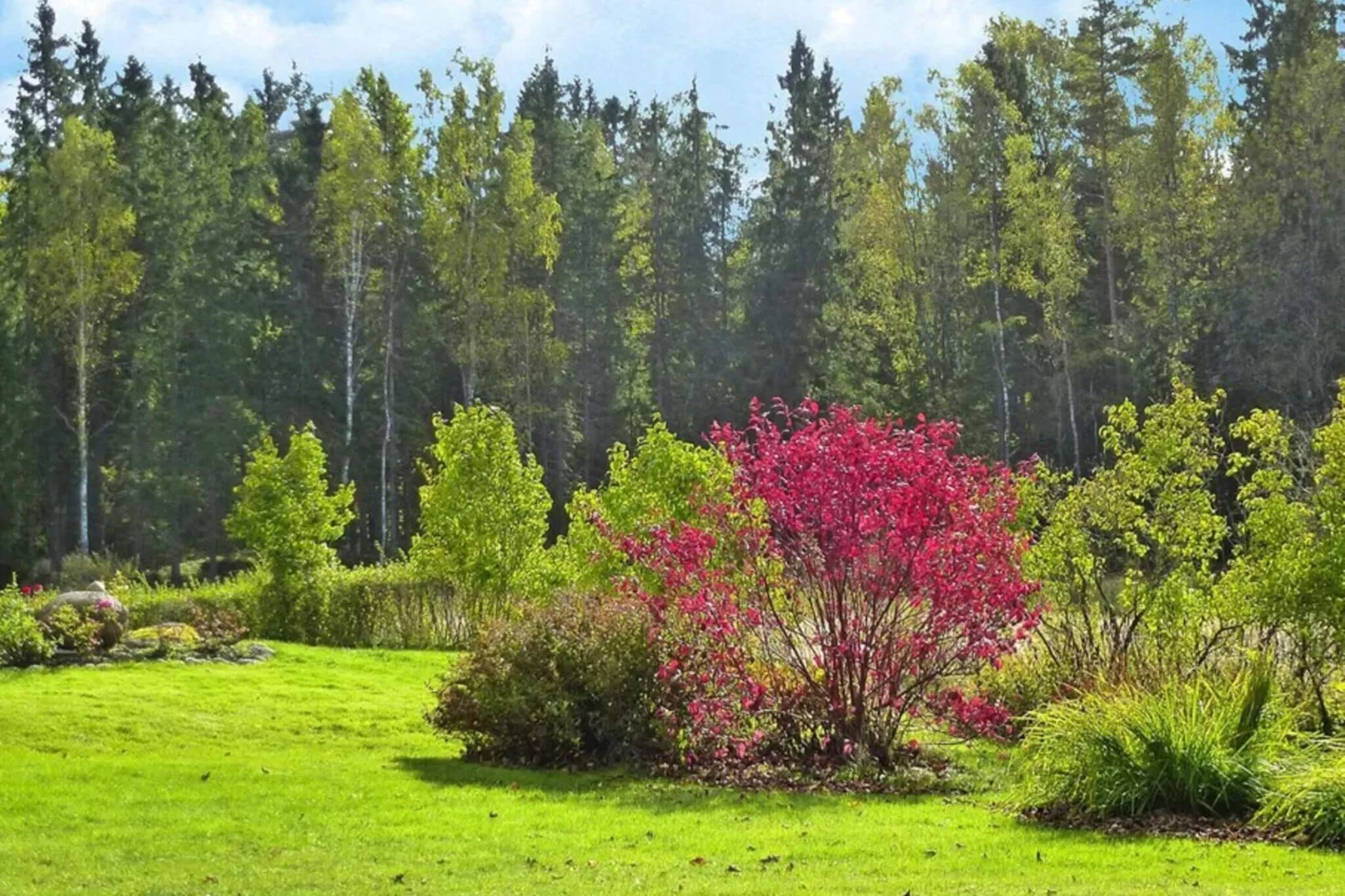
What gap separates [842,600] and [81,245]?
1114 inches

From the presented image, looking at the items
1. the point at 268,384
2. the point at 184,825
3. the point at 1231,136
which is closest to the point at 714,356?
the point at 268,384

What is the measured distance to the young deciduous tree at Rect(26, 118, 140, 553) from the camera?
106 feet

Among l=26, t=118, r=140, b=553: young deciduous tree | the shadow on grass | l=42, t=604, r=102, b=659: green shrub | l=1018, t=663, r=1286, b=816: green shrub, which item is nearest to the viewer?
l=1018, t=663, r=1286, b=816: green shrub

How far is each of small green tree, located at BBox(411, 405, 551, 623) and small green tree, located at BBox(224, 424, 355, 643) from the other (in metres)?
1.58

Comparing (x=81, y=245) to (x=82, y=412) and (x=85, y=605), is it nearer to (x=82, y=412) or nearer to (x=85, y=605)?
(x=82, y=412)

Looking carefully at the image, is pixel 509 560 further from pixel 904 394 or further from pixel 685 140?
pixel 685 140

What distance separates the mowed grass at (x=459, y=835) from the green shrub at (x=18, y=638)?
3864 mm

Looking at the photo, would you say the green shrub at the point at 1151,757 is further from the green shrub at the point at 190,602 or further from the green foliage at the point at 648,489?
the green shrub at the point at 190,602

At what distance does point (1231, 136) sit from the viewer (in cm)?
3888

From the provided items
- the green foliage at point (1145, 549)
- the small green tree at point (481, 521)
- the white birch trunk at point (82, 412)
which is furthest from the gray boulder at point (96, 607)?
the white birch trunk at point (82, 412)

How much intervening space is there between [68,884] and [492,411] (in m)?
15.6

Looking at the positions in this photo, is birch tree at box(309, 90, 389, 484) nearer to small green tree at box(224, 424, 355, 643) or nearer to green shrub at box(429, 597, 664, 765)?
small green tree at box(224, 424, 355, 643)

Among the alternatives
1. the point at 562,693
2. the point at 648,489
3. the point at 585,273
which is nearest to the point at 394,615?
the point at 648,489

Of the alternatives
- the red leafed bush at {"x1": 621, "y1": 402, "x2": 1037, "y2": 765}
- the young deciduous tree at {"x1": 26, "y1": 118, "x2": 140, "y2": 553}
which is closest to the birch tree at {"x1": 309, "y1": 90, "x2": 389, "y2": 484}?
the young deciduous tree at {"x1": 26, "y1": 118, "x2": 140, "y2": 553}
